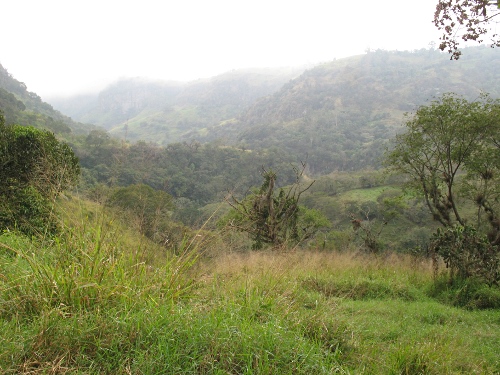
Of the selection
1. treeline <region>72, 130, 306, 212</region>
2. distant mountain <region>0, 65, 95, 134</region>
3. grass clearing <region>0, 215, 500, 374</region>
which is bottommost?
treeline <region>72, 130, 306, 212</region>

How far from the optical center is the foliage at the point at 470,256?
19.7ft

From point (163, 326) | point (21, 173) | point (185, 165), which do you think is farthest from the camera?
point (185, 165)

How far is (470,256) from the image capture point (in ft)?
20.5

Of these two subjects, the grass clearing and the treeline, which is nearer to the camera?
the grass clearing

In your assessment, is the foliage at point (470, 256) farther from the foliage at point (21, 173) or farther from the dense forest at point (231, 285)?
the foliage at point (21, 173)

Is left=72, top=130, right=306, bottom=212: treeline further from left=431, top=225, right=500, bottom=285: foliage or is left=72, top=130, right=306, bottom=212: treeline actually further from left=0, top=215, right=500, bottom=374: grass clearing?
left=0, top=215, right=500, bottom=374: grass clearing

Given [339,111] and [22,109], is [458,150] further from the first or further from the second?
[339,111]

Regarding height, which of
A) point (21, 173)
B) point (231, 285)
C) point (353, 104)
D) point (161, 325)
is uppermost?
point (353, 104)

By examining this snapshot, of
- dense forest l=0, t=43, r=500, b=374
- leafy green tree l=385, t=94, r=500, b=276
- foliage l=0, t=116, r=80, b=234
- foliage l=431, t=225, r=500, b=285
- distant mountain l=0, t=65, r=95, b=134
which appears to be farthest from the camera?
distant mountain l=0, t=65, r=95, b=134

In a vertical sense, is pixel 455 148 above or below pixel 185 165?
above

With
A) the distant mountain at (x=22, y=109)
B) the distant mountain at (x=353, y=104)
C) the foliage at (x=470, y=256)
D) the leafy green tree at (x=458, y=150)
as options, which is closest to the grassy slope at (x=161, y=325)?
the foliage at (x=470, y=256)

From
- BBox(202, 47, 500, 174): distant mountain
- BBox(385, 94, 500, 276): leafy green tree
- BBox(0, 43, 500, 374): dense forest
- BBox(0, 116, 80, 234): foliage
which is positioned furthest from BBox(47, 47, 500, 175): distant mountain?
BBox(0, 43, 500, 374): dense forest

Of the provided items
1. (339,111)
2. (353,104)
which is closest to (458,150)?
(339,111)

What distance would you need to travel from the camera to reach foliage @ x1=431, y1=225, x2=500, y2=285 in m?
6.02
